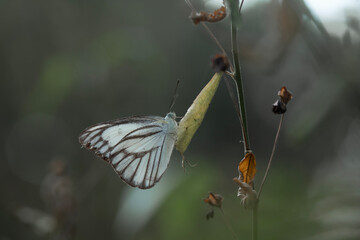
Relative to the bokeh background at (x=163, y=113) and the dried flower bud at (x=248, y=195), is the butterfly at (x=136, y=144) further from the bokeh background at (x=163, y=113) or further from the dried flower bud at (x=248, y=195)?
the dried flower bud at (x=248, y=195)

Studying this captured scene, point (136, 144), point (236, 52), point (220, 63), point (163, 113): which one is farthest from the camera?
point (163, 113)

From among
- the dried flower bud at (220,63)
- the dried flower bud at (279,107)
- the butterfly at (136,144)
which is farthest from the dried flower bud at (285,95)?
the butterfly at (136,144)

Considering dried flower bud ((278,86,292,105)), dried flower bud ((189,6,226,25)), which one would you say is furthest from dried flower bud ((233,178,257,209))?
dried flower bud ((189,6,226,25))

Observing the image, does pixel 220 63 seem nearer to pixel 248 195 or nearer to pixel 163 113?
pixel 248 195

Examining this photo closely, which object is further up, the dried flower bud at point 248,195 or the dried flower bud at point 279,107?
→ the dried flower bud at point 279,107

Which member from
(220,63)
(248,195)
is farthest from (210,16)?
(248,195)

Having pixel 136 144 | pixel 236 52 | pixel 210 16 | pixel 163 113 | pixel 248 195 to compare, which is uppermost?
pixel 163 113

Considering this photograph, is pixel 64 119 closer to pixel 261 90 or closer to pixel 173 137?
pixel 261 90
